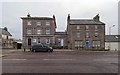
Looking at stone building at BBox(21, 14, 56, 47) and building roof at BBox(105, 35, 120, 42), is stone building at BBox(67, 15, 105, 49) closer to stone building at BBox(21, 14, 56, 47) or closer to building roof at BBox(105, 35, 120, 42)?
stone building at BBox(21, 14, 56, 47)

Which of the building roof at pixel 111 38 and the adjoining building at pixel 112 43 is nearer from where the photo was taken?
the adjoining building at pixel 112 43

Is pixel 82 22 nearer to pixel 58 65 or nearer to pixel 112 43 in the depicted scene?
pixel 112 43

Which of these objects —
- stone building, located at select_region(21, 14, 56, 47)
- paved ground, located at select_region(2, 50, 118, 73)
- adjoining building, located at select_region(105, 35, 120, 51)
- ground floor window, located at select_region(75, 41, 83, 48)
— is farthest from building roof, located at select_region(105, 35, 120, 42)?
paved ground, located at select_region(2, 50, 118, 73)

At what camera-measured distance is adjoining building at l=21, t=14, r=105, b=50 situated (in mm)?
56062

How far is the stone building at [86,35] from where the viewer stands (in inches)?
2202

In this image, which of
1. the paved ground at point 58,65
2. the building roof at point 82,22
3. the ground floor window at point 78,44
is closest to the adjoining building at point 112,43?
the building roof at point 82,22

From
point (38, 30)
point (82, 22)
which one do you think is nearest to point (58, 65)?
point (38, 30)

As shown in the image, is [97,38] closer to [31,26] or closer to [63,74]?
[31,26]

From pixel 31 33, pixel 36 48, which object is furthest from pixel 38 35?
pixel 36 48

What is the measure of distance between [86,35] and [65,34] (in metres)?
6.55

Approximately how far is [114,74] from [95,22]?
1914 inches

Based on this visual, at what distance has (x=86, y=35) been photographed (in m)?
56.2

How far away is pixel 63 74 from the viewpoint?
1048 centimetres

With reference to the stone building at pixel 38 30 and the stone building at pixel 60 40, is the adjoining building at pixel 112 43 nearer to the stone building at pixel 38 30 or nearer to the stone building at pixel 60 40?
the stone building at pixel 60 40
